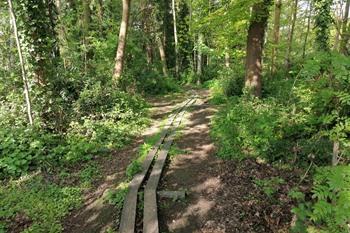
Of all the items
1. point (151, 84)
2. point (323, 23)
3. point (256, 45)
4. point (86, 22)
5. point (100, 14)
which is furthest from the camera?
point (151, 84)

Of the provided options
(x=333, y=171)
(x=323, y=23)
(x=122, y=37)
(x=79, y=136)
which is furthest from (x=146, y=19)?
(x=333, y=171)

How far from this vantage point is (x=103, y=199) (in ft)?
17.6

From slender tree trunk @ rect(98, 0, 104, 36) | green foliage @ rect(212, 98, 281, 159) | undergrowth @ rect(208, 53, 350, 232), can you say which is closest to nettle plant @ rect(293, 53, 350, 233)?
undergrowth @ rect(208, 53, 350, 232)

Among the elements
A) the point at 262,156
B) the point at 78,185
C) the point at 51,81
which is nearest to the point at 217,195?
the point at 262,156

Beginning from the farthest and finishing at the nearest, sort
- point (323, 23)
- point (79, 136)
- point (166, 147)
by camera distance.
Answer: point (323, 23) → point (79, 136) → point (166, 147)

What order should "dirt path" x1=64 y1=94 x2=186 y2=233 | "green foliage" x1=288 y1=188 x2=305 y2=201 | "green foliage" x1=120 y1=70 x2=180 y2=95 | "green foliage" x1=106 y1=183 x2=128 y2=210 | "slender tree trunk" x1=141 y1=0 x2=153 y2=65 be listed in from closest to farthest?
1. "green foliage" x1=288 y1=188 x2=305 y2=201
2. "dirt path" x1=64 y1=94 x2=186 y2=233
3. "green foliage" x1=106 y1=183 x2=128 y2=210
4. "green foliage" x1=120 y1=70 x2=180 y2=95
5. "slender tree trunk" x1=141 y1=0 x2=153 y2=65

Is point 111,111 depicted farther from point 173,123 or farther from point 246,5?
point 246,5

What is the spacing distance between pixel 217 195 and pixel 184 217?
854 mm

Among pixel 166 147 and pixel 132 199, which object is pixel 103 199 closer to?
pixel 132 199

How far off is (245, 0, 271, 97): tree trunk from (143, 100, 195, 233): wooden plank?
4.22 metres

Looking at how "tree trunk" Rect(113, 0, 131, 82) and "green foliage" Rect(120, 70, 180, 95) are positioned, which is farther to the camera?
"green foliage" Rect(120, 70, 180, 95)

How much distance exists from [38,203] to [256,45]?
7862 millimetres

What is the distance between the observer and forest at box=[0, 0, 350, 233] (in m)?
4.18

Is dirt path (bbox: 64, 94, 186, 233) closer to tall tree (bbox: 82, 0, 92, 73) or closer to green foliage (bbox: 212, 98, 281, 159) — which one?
green foliage (bbox: 212, 98, 281, 159)
